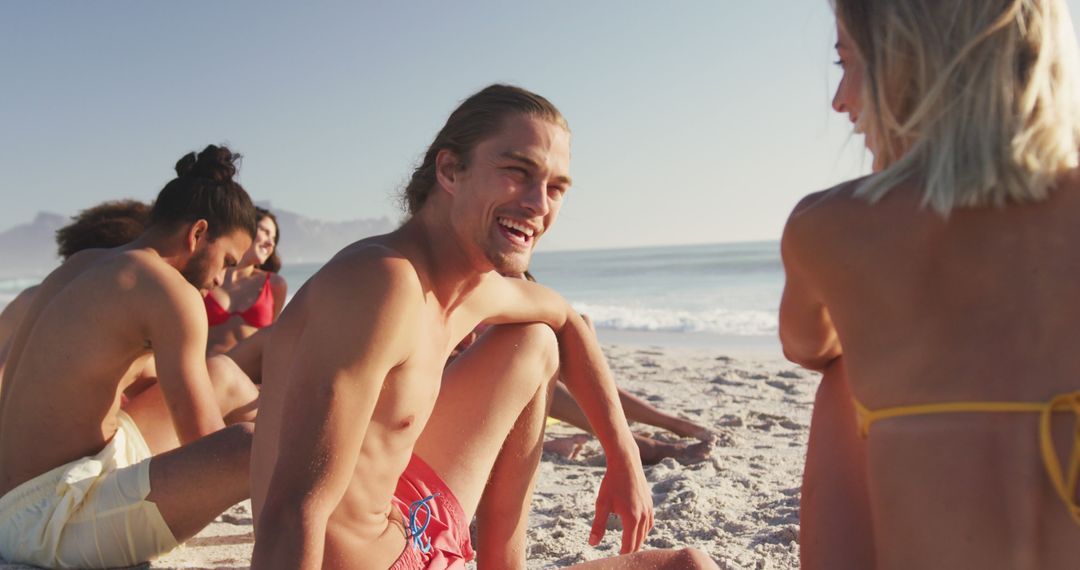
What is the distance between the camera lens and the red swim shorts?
2.34m

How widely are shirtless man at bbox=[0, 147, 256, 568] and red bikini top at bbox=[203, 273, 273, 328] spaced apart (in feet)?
8.28

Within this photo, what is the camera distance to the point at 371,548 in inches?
86.0

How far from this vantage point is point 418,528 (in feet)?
7.75

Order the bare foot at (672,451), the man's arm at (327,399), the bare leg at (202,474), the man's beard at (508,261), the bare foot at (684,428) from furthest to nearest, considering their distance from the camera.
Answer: the bare foot at (684,428), the bare foot at (672,451), the bare leg at (202,474), the man's beard at (508,261), the man's arm at (327,399)

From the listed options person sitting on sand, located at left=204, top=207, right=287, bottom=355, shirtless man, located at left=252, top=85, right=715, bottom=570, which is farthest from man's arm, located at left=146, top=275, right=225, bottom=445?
person sitting on sand, located at left=204, top=207, right=287, bottom=355

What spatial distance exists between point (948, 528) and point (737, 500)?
7.53 feet

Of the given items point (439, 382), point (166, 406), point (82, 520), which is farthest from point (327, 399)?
point (166, 406)

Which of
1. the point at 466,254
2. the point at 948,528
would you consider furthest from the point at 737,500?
the point at 948,528

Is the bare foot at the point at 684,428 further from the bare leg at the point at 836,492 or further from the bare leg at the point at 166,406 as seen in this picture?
the bare leg at the point at 836,492

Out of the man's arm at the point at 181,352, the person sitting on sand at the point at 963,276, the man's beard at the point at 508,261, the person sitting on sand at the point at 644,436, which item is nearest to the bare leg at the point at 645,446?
the person sitting on sand at the point at 644,436

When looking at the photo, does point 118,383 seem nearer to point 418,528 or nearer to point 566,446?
point 418,528

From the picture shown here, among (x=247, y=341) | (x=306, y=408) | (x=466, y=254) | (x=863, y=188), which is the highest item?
(x=863, y=188)

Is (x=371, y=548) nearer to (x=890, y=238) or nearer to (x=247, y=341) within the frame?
(x=890, y=238)

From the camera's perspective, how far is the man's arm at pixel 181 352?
3.02 meters
